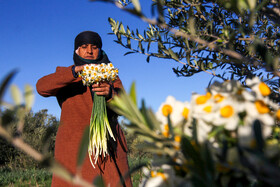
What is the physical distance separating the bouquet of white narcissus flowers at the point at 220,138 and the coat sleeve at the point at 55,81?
84.6 inches

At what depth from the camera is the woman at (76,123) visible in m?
2.64

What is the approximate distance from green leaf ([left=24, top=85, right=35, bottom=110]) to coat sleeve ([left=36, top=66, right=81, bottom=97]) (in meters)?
2.18

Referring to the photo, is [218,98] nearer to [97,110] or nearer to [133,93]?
[133,93]

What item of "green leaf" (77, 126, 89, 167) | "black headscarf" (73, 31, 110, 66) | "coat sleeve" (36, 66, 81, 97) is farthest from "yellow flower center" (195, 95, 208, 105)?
"black headscarf" (73, 31, 110, 66)

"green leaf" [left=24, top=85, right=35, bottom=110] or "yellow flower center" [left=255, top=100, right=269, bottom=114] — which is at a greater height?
"green leaf" [left=24, top=85, right=35, bottom=110]

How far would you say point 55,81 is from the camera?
267cm

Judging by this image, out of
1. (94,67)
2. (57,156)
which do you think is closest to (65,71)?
(94,67)

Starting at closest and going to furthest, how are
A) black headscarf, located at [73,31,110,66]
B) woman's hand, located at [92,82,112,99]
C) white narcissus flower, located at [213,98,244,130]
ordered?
white narcissus flower, located at [213,98,244,130] → woman's hand, located at [92,82,112,99] → black headscarf, located at [73,31,110,66]

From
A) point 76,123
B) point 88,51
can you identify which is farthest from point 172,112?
A: point 88,51

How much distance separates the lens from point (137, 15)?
2.04 ft

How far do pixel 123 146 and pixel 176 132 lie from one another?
2460mm

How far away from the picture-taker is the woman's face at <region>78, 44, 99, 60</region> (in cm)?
319

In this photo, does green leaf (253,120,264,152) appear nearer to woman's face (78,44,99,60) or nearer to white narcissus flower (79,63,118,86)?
white narcissus flower (79,63,118,86)

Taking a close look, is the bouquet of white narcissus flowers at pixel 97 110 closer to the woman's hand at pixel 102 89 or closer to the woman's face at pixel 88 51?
the woman's hand at pixel 102 89
